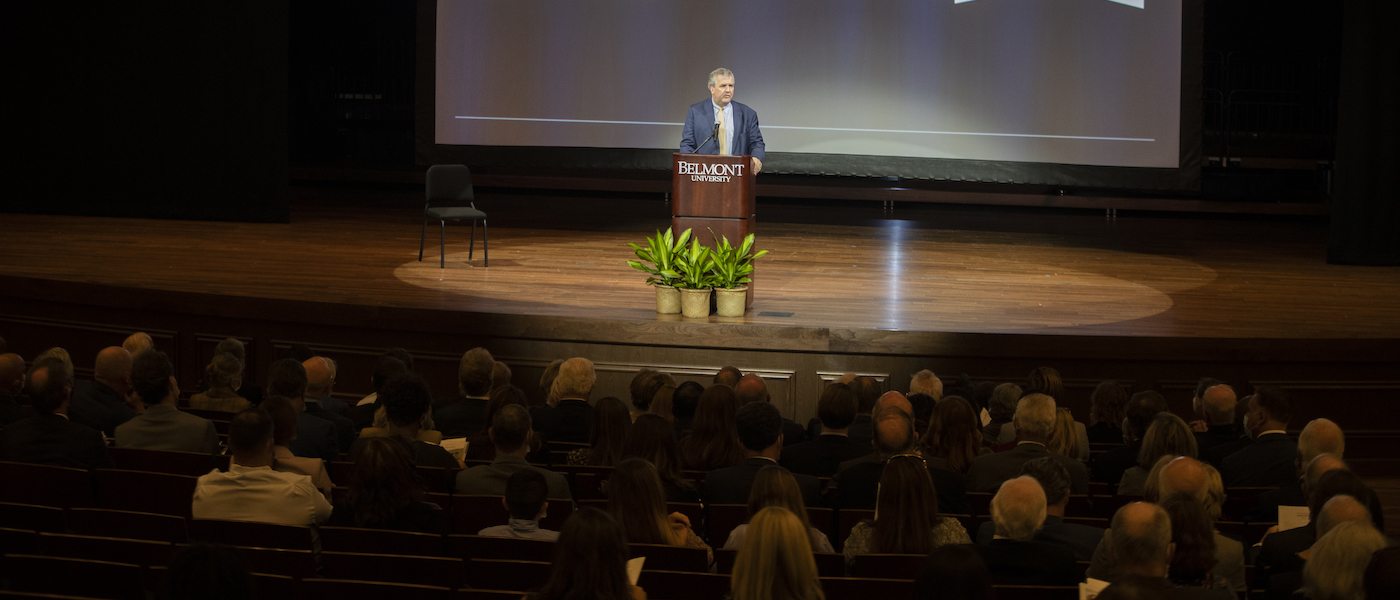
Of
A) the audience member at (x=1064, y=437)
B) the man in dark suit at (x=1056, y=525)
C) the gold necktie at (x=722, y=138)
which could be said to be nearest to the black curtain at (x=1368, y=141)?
the gold necktie at (x=722, y=138)

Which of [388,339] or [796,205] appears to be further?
[796,205]

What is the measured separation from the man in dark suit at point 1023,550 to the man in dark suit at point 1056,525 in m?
0.11

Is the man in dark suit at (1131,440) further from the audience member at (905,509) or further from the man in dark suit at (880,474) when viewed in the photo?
the audience member at (905,509)

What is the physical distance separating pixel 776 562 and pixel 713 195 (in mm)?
3768

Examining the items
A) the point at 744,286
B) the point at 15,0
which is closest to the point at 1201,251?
the point at 744,286

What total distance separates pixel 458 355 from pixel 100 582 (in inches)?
141

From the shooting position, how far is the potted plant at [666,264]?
237 inches

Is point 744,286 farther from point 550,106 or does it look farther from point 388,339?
point 550,106

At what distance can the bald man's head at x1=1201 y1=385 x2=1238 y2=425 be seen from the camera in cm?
457

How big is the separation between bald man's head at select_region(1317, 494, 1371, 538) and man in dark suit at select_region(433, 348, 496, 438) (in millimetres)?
2770

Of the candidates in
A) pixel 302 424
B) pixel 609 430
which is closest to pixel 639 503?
pixel 609 430

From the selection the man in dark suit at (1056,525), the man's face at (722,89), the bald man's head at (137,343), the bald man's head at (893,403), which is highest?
the man's face at (722,89)

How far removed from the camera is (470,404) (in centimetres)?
465

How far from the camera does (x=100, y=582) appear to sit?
2623 millimetres
